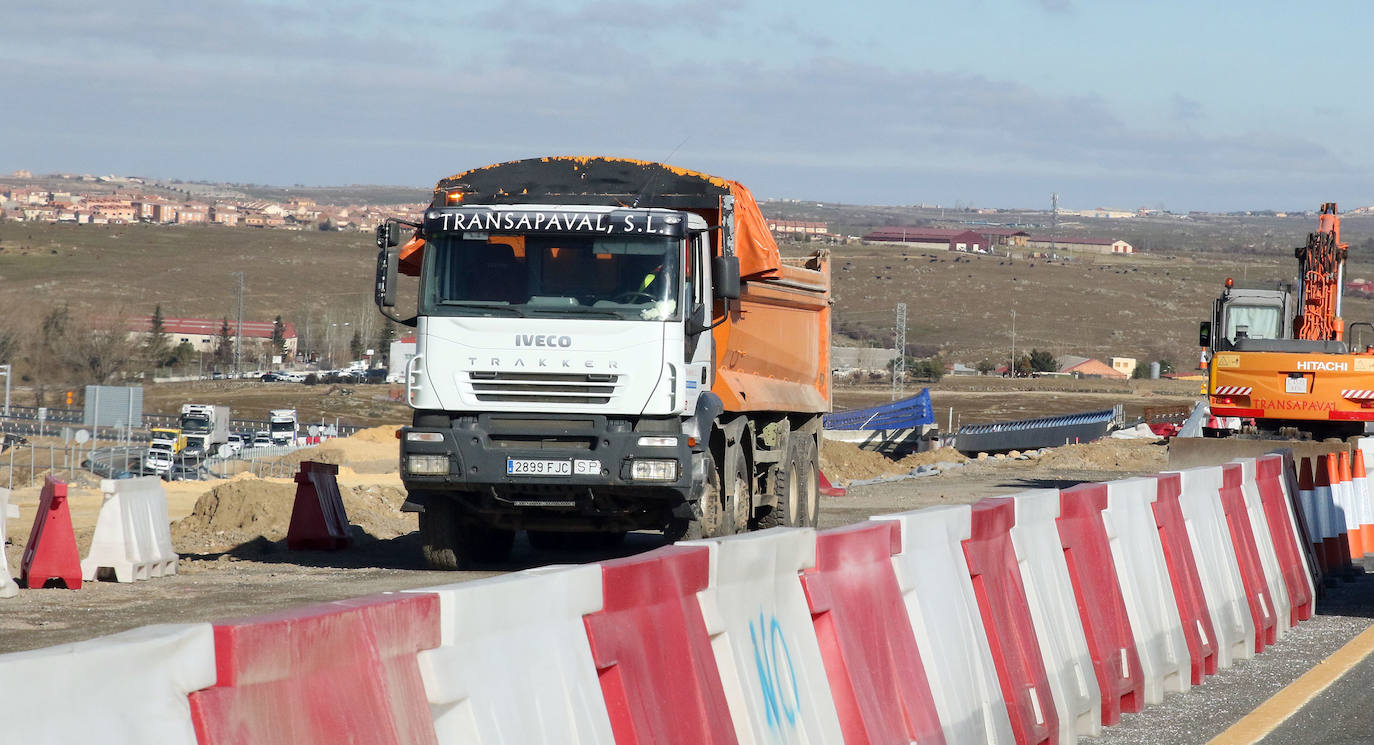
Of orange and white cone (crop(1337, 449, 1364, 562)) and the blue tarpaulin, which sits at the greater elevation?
orange and white cone (crop(1337, 449, 1364, 562))

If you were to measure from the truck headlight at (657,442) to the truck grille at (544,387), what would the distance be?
396 millimetres

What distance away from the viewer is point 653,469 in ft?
41.4

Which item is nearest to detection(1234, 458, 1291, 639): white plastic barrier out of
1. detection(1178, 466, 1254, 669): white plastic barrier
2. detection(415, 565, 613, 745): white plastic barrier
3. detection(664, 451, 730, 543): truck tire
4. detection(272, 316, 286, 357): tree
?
detection(1178, 466, 1254, 669): white plastic barrier

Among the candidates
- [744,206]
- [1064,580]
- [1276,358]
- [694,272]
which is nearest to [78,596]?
[694,272]

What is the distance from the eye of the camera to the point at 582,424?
12.8m

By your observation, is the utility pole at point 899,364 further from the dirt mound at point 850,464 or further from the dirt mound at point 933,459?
the dirt mound at point 850,464

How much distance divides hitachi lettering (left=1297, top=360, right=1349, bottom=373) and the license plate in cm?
1588

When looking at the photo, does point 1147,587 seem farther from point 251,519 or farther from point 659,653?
point 251,519

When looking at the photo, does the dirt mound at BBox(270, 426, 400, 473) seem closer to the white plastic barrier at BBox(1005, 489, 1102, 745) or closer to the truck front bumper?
the truck front bumper

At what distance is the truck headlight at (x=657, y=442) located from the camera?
496 inches

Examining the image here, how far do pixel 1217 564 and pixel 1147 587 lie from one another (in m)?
1.49

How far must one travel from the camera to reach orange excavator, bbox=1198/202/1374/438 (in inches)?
983

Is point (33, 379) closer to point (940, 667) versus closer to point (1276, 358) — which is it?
point (1276, 358)

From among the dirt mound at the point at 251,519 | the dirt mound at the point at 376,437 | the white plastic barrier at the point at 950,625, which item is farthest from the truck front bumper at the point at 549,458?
the dirt mound at the point at 376,437
